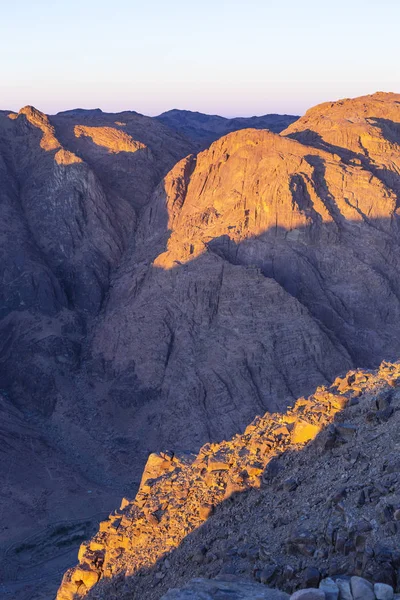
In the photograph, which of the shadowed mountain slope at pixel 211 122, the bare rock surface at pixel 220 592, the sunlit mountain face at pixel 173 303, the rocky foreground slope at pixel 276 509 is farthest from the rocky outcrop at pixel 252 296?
the shadowed mountain slope at pixel 211 122

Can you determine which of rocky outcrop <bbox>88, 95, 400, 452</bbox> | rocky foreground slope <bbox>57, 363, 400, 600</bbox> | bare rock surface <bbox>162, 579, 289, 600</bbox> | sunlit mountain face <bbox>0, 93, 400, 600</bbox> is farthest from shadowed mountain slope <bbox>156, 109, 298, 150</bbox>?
bare rock surface <bbox>162, 579, 289, 600</bbox>

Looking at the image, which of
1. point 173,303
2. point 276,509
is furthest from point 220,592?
point 173,303

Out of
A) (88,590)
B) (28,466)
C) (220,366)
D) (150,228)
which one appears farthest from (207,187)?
(88,590)

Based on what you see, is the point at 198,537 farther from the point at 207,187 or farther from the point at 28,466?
the point at 207,187

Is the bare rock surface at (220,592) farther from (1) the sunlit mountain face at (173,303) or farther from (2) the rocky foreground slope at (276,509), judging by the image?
(1) the sunlit mountain face at (173,303)

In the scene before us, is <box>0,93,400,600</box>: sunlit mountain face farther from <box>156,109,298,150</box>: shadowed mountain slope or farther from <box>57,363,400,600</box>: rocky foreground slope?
<box>156,109,298,150</box>: shadowed mountain slope

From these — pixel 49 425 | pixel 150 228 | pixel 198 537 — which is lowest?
pixel 49 425

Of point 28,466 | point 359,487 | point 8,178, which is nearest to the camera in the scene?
point 359,487

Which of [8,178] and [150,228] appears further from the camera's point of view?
[8,178]

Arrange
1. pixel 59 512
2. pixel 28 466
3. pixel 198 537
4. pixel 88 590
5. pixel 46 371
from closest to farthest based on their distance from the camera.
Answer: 1. pixel 198 537
2. pixel 88 590
3. pixel 59 512
4. pixel 28 466
5. pixel 46 371
